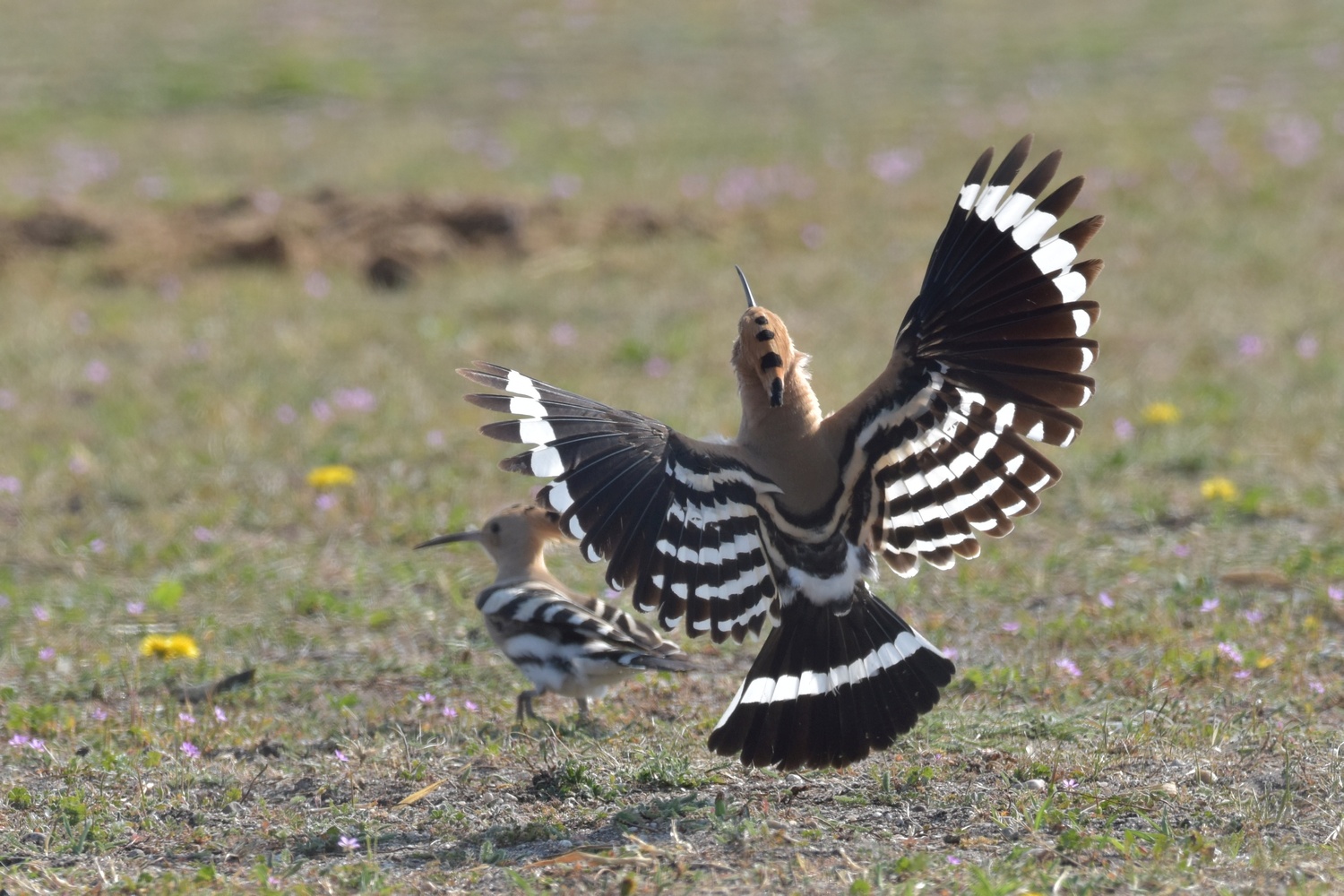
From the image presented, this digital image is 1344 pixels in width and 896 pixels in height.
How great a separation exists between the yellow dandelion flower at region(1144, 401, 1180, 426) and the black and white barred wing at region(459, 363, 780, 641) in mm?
3737

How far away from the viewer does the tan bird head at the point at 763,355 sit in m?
4.13

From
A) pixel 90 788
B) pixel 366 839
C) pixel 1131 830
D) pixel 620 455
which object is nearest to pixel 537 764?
pixel 366 839

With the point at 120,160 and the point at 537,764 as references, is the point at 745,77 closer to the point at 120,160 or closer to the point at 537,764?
the point at 120,160

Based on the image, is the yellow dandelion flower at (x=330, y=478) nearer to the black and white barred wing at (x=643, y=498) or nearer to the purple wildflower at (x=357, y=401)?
the purple wildflower at (x=357, y=401)

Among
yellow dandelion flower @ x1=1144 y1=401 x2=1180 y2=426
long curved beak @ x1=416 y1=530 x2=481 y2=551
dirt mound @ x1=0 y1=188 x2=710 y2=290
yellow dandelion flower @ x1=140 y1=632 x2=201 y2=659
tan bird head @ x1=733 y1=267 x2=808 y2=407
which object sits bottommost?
yellow dandelion flower @ x1=140 y1=632 x2=201 y2=659

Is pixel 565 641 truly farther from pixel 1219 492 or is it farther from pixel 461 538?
pixel 1219 492

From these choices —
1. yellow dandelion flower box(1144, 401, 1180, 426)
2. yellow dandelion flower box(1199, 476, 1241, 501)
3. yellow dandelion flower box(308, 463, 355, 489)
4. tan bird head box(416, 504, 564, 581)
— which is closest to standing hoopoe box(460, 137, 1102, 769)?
tan bird head box(416, 504, 564, 581)

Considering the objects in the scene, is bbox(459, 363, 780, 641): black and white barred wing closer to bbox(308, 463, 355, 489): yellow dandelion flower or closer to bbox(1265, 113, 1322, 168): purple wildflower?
bbox(308, 463, 355, 489): yellow dandelion flower

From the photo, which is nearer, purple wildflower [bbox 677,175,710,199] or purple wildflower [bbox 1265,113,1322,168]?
purple wildflower [bbox 677,175,710,199]

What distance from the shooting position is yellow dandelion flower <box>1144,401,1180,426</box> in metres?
7.30

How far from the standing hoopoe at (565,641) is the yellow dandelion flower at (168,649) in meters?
0.94

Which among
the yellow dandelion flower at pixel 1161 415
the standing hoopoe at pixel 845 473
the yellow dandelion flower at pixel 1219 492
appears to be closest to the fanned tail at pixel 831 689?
the standing hoopoe at pixel 845 473

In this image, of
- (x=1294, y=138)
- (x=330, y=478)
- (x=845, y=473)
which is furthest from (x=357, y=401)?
(x=1294, y=138)

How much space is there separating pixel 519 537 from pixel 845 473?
1416 millimetres
